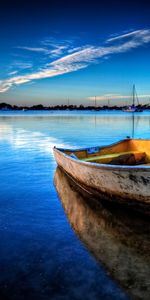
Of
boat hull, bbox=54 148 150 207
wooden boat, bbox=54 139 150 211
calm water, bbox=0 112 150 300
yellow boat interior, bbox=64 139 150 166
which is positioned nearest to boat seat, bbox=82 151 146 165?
yellow boat interior, bbox=64 139 150 166

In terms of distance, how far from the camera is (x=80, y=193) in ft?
26.1

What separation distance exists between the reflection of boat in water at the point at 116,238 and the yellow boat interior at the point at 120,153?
169cm

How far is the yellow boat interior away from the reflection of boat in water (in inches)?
66.5

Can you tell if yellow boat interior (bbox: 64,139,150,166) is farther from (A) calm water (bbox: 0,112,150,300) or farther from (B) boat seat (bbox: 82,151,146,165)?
(A) calm water (bbox: 0,112,150,300)

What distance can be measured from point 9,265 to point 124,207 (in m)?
2.93

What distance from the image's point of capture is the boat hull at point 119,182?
511 cm

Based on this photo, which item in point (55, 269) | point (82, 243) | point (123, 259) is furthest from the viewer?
point (82, 243)

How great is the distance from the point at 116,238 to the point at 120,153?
4.84 metres

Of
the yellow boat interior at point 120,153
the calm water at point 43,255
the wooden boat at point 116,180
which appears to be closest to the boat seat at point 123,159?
the yellow boat interior at point 120,153

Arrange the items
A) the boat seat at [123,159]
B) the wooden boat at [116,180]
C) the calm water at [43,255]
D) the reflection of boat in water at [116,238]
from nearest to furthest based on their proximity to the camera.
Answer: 1. the calm water at [43,255]
2. the reflection of boat in water at [116,238]
3. the wooden boat at [116,180]
4. the boat seat at [123,159]

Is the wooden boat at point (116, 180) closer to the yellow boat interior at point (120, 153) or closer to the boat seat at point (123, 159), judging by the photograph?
the boat seat at point (123, 159)

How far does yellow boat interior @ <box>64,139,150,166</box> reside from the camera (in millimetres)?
8844

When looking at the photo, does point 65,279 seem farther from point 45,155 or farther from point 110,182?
point 45,155

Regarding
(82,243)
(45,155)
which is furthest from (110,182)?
(45,155)
